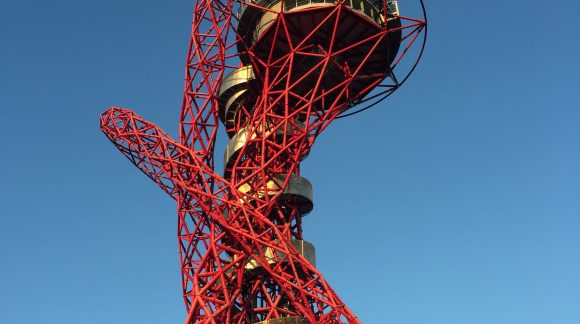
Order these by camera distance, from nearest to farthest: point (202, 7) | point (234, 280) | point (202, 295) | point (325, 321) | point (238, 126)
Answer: point (325, 321)
point (202, 295)
point (234, 280)
point (202, 7)
point (238, 126)

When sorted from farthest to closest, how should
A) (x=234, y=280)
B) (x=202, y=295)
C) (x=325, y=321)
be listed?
(x=234, y=280) → (x=202, y=295) → (x=325, y=321)

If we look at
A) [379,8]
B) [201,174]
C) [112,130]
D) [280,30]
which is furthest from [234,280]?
[379,8]

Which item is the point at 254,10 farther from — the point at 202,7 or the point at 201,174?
the point at 201,174

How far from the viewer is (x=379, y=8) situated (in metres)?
43.8

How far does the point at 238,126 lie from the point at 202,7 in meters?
9.33

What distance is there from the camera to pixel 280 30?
43312 millimetres

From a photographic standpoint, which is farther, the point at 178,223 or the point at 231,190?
the point at 178,223

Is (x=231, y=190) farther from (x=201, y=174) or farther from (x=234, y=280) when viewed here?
(x=234, y=280)

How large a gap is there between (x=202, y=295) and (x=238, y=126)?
1544cm

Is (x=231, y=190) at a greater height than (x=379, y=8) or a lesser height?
lesser

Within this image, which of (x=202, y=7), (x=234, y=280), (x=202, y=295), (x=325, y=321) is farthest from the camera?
(x=202, y=7)

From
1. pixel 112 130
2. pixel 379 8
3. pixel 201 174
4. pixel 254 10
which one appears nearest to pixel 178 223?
pixel 201 174

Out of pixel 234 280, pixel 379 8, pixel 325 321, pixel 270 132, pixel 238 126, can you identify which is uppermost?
pixel 379 8

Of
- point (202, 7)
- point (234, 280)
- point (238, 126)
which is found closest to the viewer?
point (234, 280)
